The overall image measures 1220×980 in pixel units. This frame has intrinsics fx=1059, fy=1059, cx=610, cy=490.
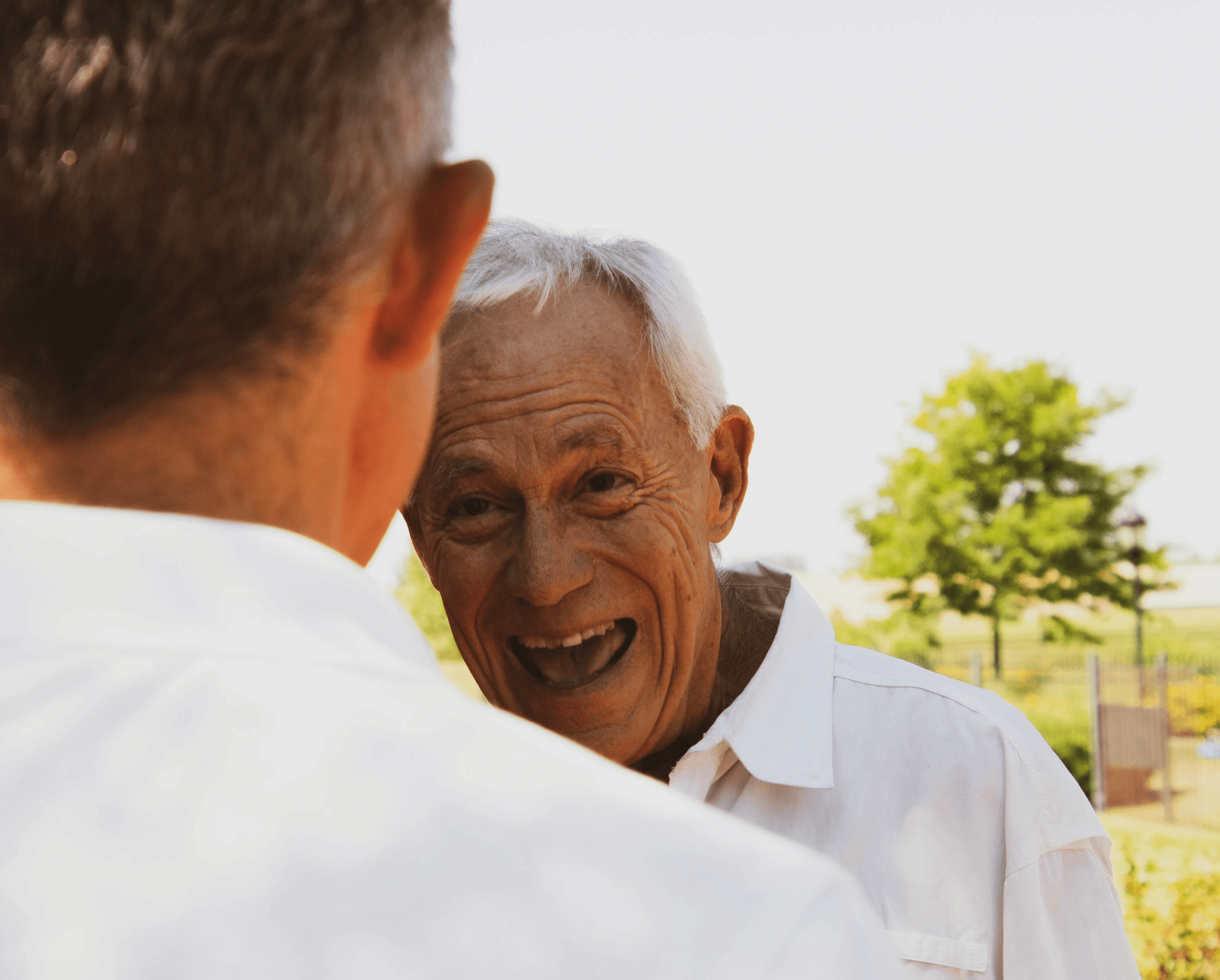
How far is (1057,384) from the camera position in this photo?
2772cm

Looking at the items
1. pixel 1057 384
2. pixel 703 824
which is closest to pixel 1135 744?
pixel 1057 384

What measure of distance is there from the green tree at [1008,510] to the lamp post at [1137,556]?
21.6 inches

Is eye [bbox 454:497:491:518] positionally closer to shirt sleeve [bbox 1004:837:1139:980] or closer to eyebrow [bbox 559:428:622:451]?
eyebrow [bbox 559:428:622:451]

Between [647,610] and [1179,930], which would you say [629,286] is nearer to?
[647,610]

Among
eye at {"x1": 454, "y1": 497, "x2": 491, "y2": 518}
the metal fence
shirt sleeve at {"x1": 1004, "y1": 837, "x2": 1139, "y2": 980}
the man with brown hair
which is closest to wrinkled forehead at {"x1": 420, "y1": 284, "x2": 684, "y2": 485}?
eye at {"x1": 454, "y1": 497, "x2": 491, "y2": 518}

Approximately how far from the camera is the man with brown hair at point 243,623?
2.31 ft

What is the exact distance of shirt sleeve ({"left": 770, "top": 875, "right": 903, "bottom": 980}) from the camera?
0.72m

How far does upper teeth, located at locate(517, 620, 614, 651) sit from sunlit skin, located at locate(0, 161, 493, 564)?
5.09ft

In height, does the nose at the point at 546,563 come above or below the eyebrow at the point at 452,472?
below

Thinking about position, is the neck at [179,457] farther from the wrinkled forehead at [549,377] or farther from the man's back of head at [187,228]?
the wrinkled forehead at [549,377]

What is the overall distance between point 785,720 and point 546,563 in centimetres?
70

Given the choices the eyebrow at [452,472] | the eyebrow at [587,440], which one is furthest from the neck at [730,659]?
the eyebrow at [452,472]

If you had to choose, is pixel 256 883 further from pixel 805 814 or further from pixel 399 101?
pixel 805 814

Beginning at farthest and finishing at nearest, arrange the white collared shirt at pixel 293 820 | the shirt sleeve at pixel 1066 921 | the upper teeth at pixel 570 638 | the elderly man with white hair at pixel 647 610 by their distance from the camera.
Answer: the upper teeth at pixel 570 638, the elderly man with white hair at pixel 647 610, the shirt sleeve at pixel 1066 921, the white collared shirt at pixel 293 820
